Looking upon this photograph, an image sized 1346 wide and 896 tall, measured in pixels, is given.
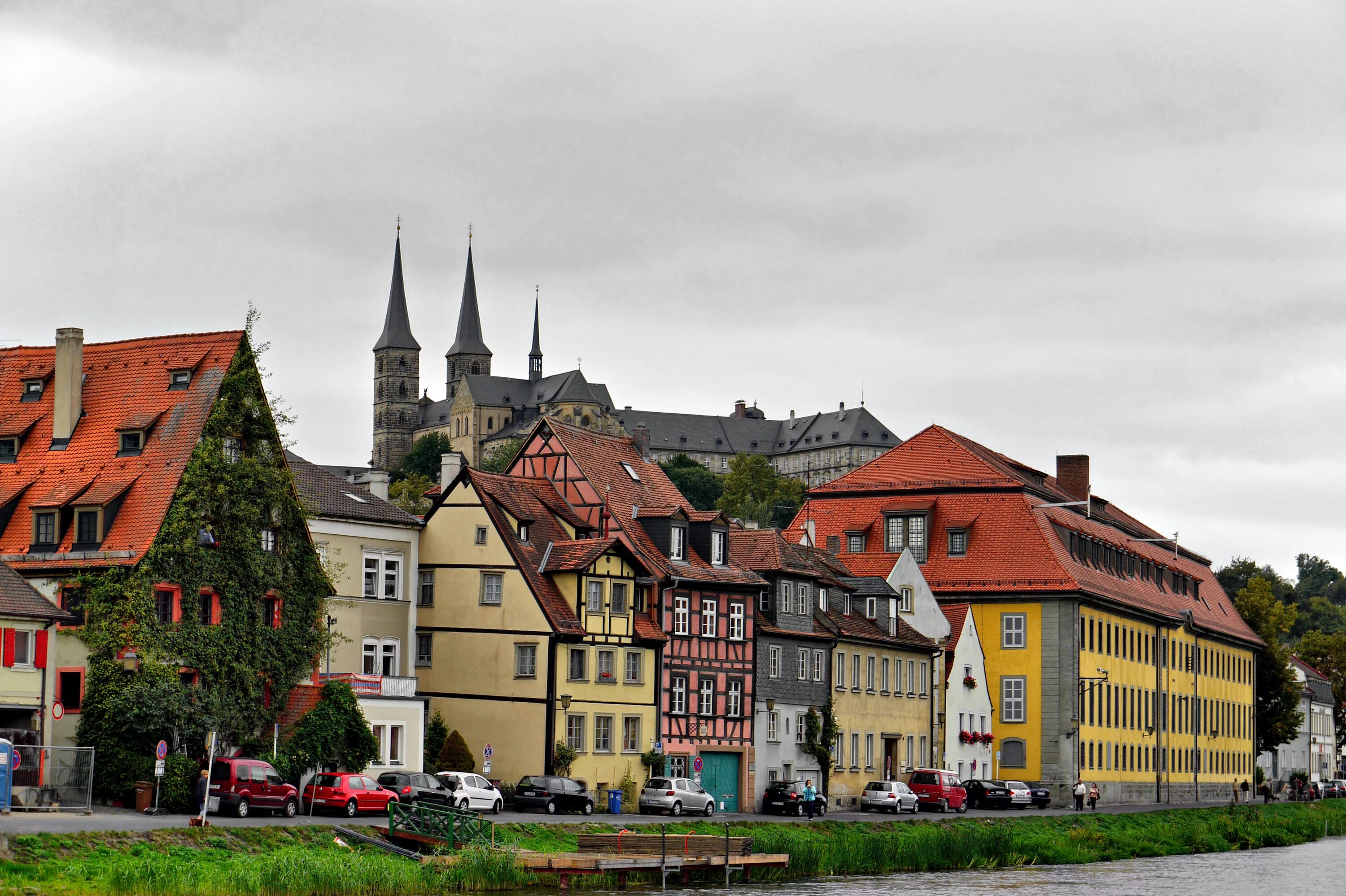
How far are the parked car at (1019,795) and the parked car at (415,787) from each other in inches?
1343

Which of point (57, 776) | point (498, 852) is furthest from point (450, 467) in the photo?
point (498, 852)

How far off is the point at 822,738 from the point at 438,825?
96.2 ft

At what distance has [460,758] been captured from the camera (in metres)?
66.1

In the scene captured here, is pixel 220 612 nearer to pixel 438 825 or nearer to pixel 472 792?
pixel 472 792

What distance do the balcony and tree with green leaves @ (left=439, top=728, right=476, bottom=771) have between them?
2.56 metres

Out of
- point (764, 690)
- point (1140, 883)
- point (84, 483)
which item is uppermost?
point (84, 483)

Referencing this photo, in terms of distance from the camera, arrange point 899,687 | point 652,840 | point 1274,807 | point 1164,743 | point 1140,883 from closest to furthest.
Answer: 1. point 652,840
2. point 1140,883
3. point 899,687
4. point 1274,807
5. point 1164,743

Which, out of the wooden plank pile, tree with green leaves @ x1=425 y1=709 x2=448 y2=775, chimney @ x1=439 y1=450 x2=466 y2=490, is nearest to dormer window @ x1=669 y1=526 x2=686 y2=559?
chimney @ x1=439 y1=450 x2=466 y2=490

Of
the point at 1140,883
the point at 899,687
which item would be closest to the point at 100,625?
the point at 1140,883

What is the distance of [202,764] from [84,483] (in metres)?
9.77

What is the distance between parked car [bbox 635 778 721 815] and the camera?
6481cm

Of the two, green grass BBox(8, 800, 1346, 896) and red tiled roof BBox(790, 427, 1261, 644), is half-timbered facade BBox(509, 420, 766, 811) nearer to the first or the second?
green grass BBox(8, 800, 1346, 896)

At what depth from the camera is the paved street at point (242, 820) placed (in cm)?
4478

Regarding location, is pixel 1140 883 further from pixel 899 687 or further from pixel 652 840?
pixel 899 687
